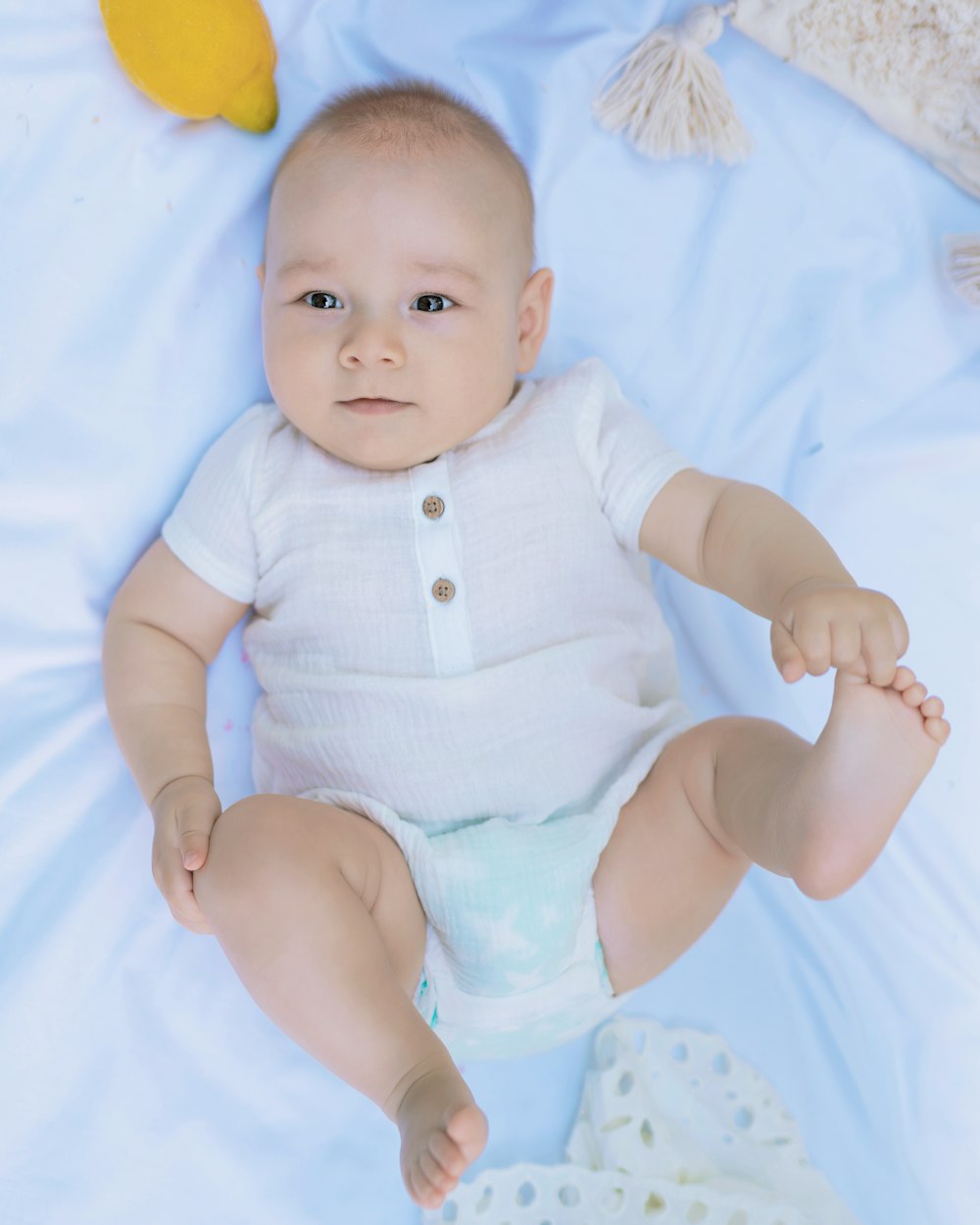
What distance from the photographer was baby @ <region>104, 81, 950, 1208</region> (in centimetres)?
114

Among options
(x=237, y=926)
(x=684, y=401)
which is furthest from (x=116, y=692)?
(x=684, y=401)

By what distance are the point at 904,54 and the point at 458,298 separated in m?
0.59

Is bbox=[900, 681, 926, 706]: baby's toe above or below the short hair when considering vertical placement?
below

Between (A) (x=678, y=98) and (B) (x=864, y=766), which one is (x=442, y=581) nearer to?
(B) (x=864, y=766)

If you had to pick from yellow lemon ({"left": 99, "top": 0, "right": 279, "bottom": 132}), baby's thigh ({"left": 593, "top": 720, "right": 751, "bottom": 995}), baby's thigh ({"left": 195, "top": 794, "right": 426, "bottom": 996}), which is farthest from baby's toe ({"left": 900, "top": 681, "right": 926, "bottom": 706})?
yellow lemon ({"left": 99, "top": 0, "right": 279, "bottom": 132})

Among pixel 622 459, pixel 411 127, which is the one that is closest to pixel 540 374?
pixel 622 459

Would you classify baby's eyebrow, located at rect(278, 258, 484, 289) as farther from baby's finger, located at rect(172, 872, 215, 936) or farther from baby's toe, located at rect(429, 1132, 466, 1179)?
baby's toe, located at rect(429, 1132, 466, 1179)

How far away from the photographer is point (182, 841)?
1.10 metres

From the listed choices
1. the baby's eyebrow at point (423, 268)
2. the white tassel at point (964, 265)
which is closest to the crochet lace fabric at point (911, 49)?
the white tassel at point (964, 265)

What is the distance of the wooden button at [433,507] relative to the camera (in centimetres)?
123

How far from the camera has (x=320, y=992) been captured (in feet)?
3.26

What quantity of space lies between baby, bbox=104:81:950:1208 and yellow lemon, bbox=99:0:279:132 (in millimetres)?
96

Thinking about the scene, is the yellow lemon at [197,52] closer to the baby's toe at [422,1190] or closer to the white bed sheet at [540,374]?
the white bed sheet at [540,374]

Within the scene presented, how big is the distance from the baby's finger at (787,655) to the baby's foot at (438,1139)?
0.41m
